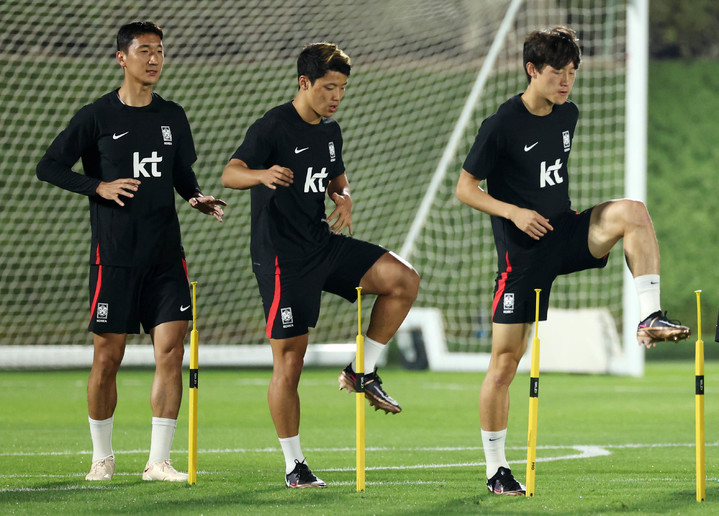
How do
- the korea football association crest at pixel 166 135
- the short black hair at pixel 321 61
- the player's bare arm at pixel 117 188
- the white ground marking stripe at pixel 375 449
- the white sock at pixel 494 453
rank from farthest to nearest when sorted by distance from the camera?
the white ground marking stripe at pixel 375 449 → the korea football association crest at pixel 166 135 → the player's bare arm at pixel 117 188 → the short black hair at pixel 321 61 → the white sock at pixel 494 453

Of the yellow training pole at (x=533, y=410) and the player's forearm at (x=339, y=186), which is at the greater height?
the player's forearm at (x=339, y=186)

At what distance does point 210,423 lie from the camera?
9.58 metres

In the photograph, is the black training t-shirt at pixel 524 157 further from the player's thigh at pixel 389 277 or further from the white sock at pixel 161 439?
the white sock at pixel 161 439

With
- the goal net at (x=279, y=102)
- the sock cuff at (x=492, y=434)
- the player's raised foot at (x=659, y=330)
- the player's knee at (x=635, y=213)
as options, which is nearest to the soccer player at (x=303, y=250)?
the sock cuff at (x=492, y=434)

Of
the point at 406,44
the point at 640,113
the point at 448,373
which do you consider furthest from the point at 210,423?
the point at 406,44

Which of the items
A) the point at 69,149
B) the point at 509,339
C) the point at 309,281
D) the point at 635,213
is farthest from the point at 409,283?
the point at 69,149

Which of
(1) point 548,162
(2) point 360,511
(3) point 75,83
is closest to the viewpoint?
(2) point 360,511

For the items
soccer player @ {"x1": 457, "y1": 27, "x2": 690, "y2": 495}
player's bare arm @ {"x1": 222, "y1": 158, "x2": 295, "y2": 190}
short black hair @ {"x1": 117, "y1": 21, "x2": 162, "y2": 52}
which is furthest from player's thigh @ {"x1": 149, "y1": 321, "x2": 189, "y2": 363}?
soccer player @ {"x1": 457, "y1": 27, "x2": 690, "y2": 495}

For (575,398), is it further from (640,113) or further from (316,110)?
(316,110)

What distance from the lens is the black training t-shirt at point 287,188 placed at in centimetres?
590

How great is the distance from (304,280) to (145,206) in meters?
0.99

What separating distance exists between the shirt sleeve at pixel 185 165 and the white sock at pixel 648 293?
8.05 ft

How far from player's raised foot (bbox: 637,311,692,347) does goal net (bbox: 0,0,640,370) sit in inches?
391

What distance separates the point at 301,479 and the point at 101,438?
1.18 meters
